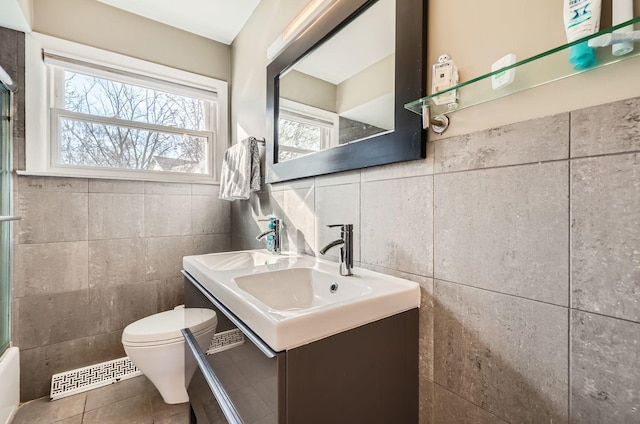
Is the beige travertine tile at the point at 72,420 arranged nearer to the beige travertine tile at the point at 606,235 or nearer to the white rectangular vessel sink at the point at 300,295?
the white rectangular vessel sink at the point at 300,295

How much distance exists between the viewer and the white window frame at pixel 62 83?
1.57 m

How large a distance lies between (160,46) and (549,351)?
2572 mm

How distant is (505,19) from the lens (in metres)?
0.66

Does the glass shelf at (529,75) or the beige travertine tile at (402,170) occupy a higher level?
the glass shelf at (529,75)

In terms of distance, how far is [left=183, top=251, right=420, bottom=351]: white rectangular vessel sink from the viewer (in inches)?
22.8

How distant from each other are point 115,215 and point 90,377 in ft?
3.24

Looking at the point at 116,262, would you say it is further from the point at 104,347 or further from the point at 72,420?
the point at 72,420

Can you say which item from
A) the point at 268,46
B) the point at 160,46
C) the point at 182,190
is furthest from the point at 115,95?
the point at 268,46

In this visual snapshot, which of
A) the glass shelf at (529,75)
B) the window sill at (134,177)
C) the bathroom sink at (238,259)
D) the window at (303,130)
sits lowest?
the bathroom sink at (238,259)

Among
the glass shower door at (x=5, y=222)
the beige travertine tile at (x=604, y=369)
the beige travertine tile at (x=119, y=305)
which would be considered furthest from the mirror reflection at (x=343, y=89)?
the glass shower door at (x=5, y=222)

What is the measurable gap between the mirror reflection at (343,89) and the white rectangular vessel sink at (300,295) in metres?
0.52

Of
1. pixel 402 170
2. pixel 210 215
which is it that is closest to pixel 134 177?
pixel 210 215

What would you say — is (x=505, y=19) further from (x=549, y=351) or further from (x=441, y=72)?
(x=549, y=351)

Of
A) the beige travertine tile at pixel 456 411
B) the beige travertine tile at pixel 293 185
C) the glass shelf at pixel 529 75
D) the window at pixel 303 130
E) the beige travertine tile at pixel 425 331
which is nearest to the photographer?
the glass shelf at pixel 529 75
